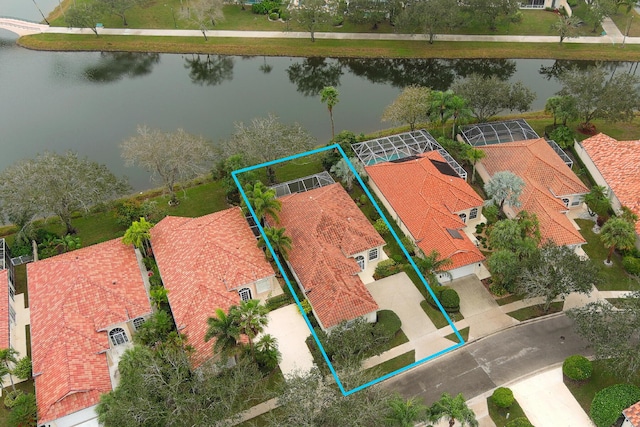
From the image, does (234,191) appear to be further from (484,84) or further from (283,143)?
(484,84)

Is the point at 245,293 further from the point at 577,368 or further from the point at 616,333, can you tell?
the point at 616,333

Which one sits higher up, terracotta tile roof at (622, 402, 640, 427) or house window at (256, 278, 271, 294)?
house window at (256, 278, 271, 294)

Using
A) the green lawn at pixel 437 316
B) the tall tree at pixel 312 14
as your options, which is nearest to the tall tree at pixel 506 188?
the green lawn at pixel 437 316

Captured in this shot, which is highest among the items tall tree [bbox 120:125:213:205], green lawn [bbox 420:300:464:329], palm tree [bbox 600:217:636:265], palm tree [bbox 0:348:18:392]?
tall tree [bbox 120:125:213:205]

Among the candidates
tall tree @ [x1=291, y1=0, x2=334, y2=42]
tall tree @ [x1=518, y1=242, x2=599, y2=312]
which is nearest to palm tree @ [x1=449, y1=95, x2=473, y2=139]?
tall tree @ [x1=518, y1=242, x2=599, y2=312]

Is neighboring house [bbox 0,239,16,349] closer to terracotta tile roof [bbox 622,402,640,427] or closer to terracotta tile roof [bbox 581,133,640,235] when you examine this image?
terracotta tile roof [bbox 622,402,640,427]

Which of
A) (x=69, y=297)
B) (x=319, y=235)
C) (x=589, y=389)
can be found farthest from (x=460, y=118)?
(x=69, y=297)

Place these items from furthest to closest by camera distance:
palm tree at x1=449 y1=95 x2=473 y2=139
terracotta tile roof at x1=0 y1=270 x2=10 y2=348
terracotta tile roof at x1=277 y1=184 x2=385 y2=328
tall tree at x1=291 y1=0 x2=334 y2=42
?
tall tree at x1=291 y1=0 x2=334 y2=42 < palm tree at x1=449 y1=95 x2=473 y2=139 < terracotta tile roof at x1=277 y1=184 x2=385 y2=328 < terracotta tile roof at x1=0 y1=270 x2=10 y2=348
